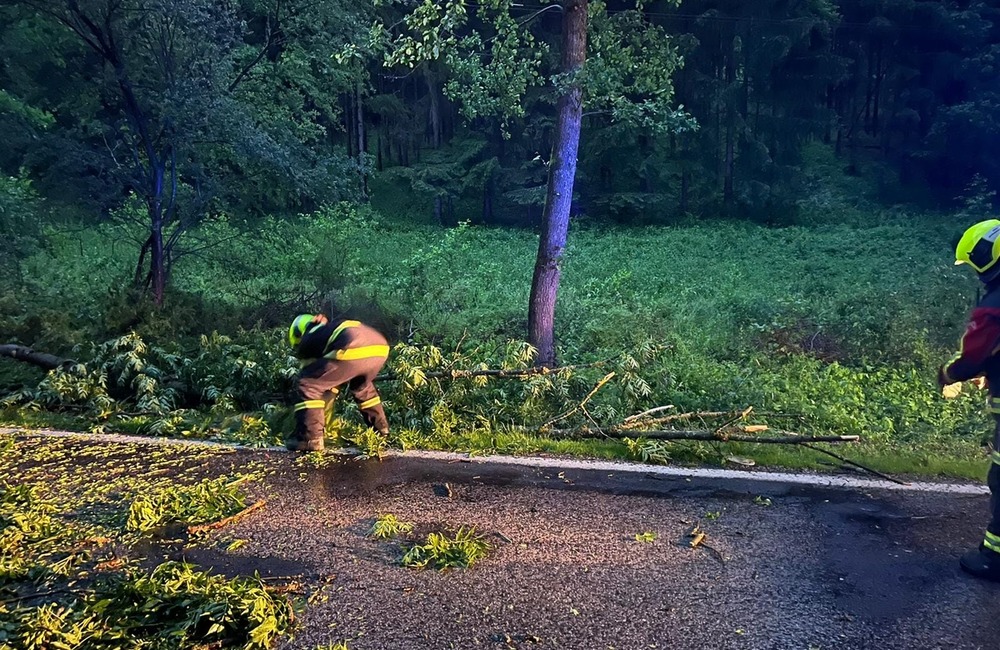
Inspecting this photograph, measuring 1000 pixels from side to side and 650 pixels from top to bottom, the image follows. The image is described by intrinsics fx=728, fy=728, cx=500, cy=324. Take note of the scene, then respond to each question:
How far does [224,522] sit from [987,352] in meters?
4.52

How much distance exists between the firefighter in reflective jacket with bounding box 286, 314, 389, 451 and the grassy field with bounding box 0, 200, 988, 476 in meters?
0.75

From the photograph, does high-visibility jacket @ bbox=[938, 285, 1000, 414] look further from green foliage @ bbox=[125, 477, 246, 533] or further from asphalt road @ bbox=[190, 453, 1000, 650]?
green foliage @ bbox=[125, 477, 246, 533]

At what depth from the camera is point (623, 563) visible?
4.04 meters

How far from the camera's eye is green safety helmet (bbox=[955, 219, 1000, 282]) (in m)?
4.02

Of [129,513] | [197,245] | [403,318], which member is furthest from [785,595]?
[197,245]

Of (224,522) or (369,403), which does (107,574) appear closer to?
(224,522)

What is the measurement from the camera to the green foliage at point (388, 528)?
4.34 metres

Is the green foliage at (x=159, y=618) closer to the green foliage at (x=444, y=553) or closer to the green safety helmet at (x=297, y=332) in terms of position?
the green foliage at (x=444, y=553)

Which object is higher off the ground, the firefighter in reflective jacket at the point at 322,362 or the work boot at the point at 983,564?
the firefighter in reflective jacket at the point at 322,362

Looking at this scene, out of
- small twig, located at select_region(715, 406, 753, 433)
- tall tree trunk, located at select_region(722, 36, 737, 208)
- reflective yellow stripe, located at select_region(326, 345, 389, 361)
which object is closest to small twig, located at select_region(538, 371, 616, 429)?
small twig, located at select_region(715, 406, 753, 433)

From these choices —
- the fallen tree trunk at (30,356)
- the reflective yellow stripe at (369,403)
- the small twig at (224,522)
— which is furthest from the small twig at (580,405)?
the fallen tree trunk at (30,356)

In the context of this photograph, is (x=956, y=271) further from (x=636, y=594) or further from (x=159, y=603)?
(x=159, y=603)

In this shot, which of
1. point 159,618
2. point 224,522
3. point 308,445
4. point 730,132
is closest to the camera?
point 159,618

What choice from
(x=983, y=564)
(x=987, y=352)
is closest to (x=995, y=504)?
(x=983, y=564)
